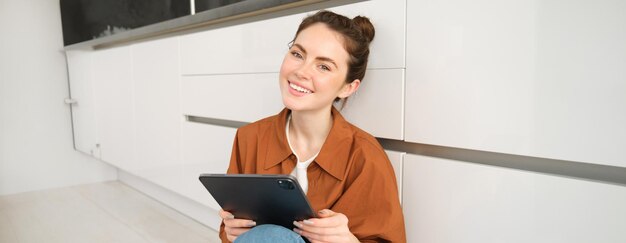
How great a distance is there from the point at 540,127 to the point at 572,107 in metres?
0.06

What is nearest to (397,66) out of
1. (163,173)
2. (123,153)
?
(163,173)

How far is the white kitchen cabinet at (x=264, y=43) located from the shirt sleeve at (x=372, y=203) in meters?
0.25

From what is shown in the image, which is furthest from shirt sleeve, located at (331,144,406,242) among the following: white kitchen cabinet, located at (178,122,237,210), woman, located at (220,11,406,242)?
white kitchen cabinet, located at (178,122,237,210)

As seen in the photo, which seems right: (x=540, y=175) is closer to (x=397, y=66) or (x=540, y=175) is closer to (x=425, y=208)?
(x=425, y=208)

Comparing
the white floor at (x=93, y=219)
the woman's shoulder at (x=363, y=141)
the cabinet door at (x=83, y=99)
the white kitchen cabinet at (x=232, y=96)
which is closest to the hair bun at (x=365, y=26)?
the woman's shoulder at (x=363, y=141)

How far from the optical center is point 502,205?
2.53ft

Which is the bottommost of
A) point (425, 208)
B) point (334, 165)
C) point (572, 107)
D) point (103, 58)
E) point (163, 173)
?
point (163, 173)

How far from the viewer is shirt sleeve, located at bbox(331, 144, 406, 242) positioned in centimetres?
80

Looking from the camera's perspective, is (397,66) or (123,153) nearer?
(397,66)

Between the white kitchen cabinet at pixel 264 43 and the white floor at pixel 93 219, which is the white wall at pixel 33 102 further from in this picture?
the white kitchen cabinet at pixel 264 43

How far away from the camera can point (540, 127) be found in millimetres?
707

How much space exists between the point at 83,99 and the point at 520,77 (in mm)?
2562

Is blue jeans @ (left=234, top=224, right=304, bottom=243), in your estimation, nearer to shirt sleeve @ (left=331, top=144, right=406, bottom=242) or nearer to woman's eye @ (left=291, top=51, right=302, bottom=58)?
shirt sleeve @ (left=331, top=144, right=406, bottom=242)

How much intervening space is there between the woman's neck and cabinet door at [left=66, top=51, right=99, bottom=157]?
1974mm
